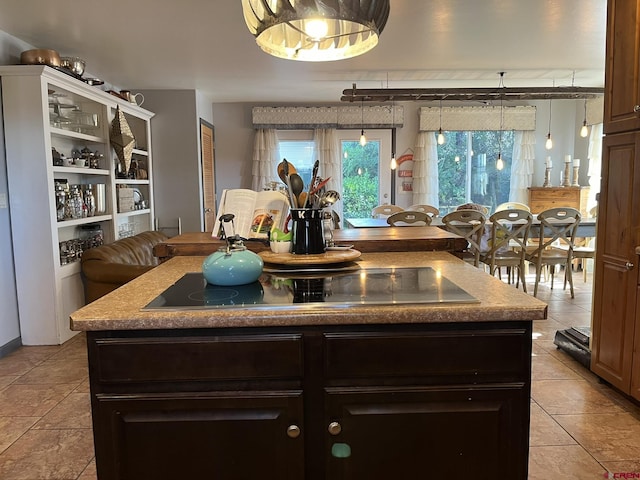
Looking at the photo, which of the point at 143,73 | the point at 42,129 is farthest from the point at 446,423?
the point at 143,73

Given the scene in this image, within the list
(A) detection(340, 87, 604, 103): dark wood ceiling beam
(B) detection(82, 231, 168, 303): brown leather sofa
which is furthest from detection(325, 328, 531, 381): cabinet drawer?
(A) detection(340, 87, 604, 103): dark wood ceiling beam

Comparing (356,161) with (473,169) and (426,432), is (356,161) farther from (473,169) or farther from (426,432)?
(426,432)

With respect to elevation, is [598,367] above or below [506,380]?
below

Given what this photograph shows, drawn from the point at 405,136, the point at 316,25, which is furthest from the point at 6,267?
the point at 405,136

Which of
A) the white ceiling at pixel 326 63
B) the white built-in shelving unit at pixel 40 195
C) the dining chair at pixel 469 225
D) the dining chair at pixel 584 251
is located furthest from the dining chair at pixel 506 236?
the white built-in shelving unit at pixel 40 195

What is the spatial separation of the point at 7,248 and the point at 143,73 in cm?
230

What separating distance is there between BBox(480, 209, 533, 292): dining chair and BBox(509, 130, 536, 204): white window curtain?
2.26 m

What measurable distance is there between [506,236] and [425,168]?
91.8 inches

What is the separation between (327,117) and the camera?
22.6 feet

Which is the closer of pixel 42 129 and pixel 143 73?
pixel 42 129

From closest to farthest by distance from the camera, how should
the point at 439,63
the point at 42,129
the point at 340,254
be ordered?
the point at 340,254, the point at 42,129, the point at 439,63

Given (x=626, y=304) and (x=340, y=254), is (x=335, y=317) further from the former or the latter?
(x=626, y=304)

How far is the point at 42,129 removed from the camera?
358 cm

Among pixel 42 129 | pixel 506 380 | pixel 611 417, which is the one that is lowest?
pixel 611 417
